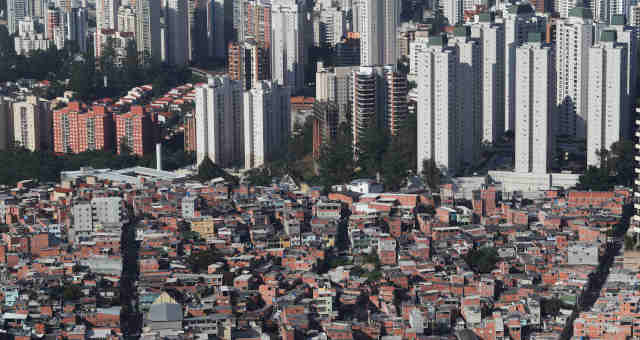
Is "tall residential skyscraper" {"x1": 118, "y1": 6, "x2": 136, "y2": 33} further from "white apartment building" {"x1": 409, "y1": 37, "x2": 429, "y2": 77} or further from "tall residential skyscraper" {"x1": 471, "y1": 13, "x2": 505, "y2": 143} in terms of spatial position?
"tall residential skyscraper" {"x1": 471, "y1": 13, "x2": 505, "y2": 143}

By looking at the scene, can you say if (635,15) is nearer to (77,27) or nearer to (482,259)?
(77,27)

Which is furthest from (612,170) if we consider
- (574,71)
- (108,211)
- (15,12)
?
(15,12)

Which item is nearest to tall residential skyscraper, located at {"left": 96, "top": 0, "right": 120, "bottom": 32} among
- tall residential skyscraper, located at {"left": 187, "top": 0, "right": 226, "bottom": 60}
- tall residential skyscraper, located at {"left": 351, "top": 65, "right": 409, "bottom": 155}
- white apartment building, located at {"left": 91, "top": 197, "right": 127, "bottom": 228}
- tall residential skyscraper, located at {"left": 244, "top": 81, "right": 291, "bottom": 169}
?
tall residential skyscraper, located at {"left": 187, "top": 0, "right": 226, "bottom": 60}

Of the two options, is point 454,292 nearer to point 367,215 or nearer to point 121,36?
point 367,215

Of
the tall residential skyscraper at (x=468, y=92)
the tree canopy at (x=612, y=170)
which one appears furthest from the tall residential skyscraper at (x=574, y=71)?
the tree canopy at (x=612, y=170)

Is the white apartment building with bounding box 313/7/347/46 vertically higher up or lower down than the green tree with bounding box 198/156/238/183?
higher up

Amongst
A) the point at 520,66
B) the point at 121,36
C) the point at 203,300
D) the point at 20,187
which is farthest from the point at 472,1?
the point at 203,300

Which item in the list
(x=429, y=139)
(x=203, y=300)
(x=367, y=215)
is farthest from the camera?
(x=429, y=139)
